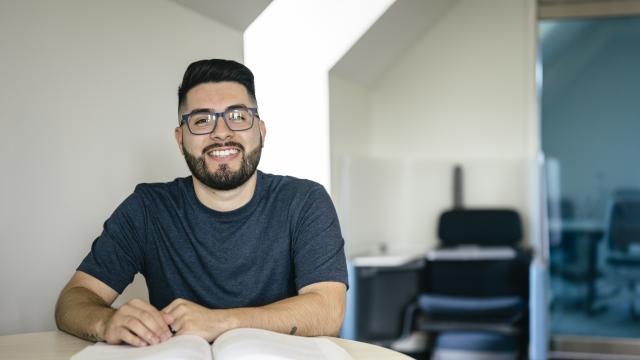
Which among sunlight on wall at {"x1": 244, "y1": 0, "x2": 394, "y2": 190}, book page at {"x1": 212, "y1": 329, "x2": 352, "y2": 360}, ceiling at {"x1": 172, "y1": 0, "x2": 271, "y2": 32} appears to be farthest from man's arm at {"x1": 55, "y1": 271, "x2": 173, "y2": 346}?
sunlight on wall at {"x1": 244, "y1": 0, "x2": 394, "y2": 190}

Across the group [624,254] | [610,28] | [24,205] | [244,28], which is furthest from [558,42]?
[24,205]

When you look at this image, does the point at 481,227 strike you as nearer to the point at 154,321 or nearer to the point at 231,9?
the point at 231,9

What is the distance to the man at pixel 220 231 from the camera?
6.35ft

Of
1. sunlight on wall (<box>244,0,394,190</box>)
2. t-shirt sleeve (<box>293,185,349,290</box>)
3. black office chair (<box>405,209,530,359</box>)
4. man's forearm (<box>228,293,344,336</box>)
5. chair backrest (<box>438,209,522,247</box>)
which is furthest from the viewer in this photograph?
chair backrest (<box>438,209,522,247</box>)

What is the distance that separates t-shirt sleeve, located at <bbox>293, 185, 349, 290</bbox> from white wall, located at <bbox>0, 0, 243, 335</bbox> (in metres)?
0.83

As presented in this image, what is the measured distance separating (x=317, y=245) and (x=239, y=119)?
14.7 inches

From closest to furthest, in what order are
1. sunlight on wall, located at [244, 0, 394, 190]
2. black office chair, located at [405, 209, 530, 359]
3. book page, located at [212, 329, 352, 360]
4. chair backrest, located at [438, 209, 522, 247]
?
book page, located at [212, 329, 352, 360], sunlight on wall, located at [244, 0, 394, 190], black office chair, located at [405, 209, 530, 359], chair backrest, located at [438, 209, 522, 247]

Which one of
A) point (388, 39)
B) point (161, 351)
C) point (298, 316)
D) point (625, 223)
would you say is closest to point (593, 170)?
point (625, 223)

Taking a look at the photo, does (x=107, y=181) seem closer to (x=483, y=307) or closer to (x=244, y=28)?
(x=244, y=28)

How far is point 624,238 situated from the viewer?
5020 millimetres

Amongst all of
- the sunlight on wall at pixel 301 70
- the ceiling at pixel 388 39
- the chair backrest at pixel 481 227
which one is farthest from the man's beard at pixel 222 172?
the chair backrest at pixel 481 227

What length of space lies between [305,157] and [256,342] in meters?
2.48

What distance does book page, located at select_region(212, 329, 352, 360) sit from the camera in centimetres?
129

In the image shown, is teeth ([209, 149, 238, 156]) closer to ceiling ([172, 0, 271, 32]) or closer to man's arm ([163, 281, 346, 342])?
man's arm ([163, 281, 346, 342])
